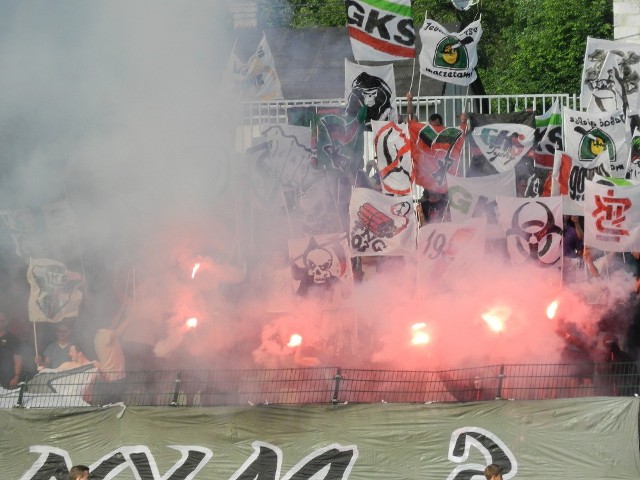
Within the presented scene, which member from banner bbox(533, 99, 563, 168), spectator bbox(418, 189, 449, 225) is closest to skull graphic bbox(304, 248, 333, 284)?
spectator bbox(418, 189, 449, 225)

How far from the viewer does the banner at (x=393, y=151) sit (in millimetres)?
11516

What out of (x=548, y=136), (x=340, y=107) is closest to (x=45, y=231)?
(x=340, y=107)

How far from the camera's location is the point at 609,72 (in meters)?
12.2

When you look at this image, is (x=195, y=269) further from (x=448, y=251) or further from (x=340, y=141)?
(x=448, y=251)

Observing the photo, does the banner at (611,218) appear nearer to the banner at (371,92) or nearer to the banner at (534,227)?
the banner at (534,227)

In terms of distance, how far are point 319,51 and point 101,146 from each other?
24.6 ft

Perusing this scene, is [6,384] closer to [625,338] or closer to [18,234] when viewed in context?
[18,234]

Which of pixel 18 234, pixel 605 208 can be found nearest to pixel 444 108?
pixel 605 208

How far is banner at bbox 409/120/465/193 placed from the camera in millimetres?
11426

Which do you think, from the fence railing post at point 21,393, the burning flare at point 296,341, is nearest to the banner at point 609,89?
the burning flare at point 296,341

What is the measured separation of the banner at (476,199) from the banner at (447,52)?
165cm

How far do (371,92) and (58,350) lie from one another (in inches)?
159

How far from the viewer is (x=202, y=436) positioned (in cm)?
906

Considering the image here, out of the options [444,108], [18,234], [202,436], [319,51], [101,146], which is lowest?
[202,436]
